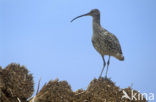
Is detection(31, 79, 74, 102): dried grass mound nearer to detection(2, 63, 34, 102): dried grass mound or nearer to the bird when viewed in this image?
detection(2, 63, 34, 102): dried grass mound

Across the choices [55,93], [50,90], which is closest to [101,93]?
[55,93]

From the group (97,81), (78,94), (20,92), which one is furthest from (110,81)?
(20,92)

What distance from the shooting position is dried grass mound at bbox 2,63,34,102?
8.62 m

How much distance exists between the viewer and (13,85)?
340 inches

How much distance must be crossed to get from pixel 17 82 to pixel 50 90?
3.46ft

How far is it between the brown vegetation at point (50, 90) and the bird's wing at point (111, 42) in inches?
81.9

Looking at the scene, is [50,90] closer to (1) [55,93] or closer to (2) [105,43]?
(1) [55,93]

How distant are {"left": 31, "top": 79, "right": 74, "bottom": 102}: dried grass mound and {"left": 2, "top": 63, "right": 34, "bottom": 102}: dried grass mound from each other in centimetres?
59

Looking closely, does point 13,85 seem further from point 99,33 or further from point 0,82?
point 99,33

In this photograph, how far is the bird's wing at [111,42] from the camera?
1081cm

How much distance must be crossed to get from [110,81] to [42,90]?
2.02 m

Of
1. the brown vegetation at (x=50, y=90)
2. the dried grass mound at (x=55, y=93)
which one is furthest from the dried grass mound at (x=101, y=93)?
the dried grass mound at (x=55, y=93)

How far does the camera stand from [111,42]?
10828 millimetres

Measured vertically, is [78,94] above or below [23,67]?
Answer: below
